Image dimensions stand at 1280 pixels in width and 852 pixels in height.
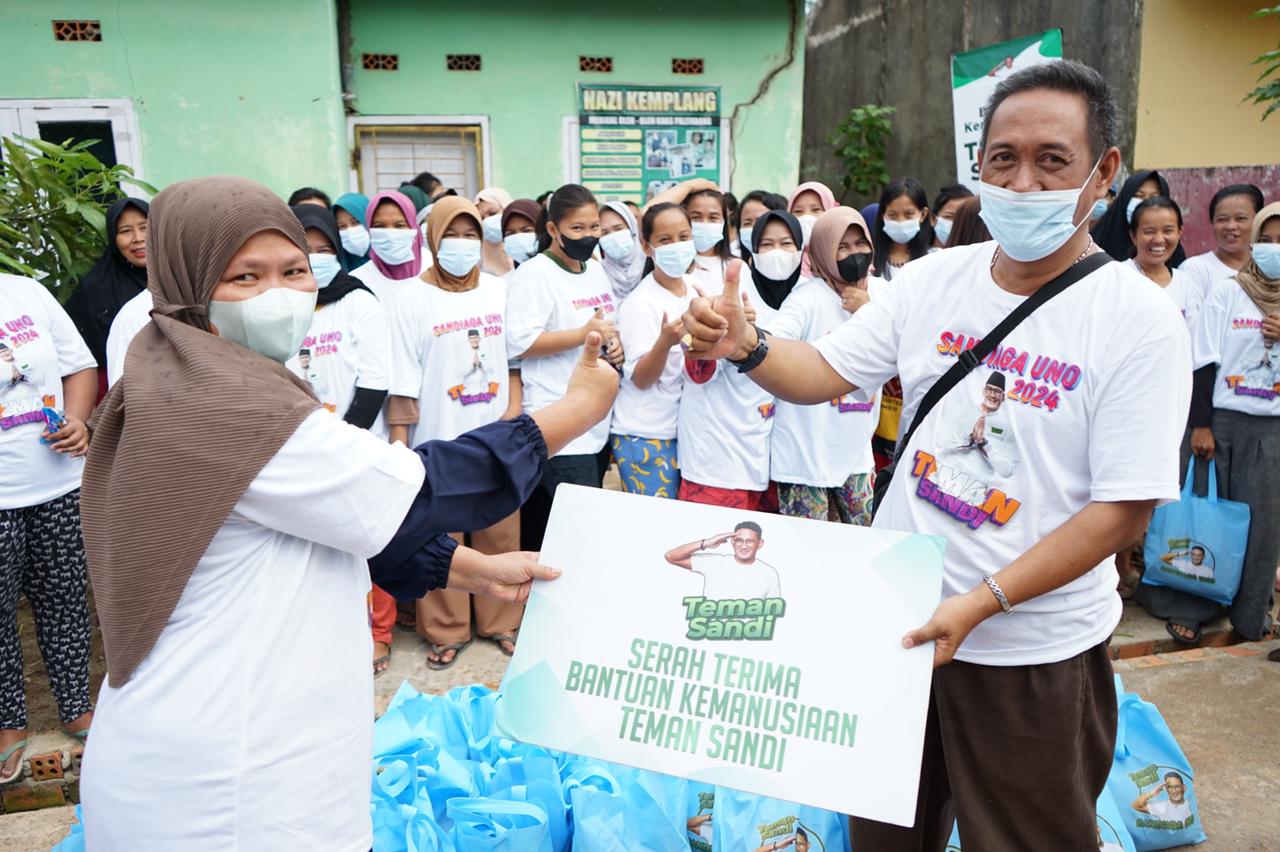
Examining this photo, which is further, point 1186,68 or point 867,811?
point 1186,68

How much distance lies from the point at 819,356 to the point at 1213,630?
3.56 m

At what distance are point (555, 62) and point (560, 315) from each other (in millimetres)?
5070

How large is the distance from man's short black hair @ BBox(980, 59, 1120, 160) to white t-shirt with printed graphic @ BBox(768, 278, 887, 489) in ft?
6.77

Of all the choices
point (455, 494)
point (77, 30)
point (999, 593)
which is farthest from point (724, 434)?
point (77, 30)

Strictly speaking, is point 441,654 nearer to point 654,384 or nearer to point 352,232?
point 654,384

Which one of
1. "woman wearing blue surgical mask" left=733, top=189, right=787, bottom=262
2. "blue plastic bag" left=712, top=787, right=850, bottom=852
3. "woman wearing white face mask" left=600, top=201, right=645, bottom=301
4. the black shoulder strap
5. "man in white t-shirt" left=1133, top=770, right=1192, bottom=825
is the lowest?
"man in white t-shirt" left=1133, top=770, right=1192, bottom=825

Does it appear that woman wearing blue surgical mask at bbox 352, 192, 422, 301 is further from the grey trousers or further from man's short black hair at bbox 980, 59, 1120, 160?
the grey trousers

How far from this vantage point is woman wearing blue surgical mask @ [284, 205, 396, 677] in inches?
151

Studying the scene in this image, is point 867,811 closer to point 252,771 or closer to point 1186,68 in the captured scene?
point 252,771

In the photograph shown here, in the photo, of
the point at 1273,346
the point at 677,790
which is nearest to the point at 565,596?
the point at 677,790

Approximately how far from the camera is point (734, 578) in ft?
6.20

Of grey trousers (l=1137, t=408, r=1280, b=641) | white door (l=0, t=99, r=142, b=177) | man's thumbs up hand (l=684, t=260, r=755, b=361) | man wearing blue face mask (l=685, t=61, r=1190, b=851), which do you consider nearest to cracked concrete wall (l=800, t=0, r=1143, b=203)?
grey trousers (l=1137, t=408, r=1280, b=641)

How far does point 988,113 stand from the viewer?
199 centimetres

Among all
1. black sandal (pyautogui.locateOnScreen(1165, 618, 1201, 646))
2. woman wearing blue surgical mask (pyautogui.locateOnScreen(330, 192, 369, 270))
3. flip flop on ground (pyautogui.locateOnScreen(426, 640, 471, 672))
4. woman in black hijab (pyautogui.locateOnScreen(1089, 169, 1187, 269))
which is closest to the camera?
flip flop on ground (pyautogui.locateOnScreen(426, 640, 471, 672))
